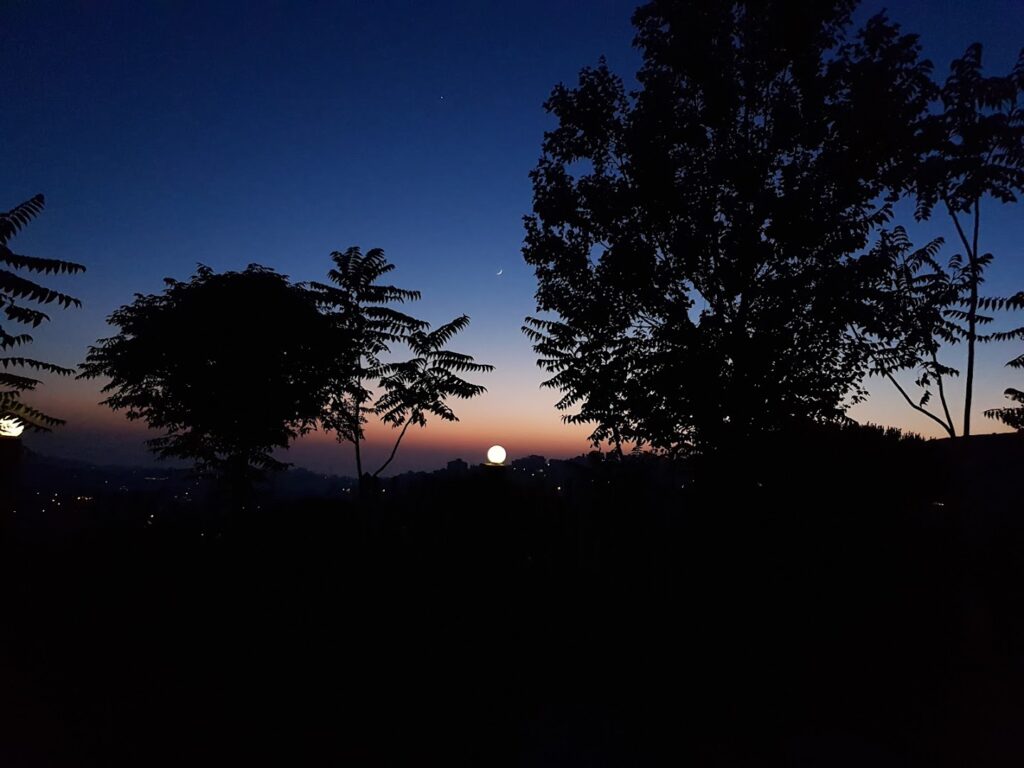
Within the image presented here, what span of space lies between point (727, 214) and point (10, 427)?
13606 mm

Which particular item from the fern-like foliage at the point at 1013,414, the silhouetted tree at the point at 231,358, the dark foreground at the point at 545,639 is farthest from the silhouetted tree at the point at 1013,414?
the silhouetted tree at the point at 231,358

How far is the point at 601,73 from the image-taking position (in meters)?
12.8

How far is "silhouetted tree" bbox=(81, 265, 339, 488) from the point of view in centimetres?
1279

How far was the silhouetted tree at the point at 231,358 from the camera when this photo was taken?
1279cm

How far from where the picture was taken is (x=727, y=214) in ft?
37.2

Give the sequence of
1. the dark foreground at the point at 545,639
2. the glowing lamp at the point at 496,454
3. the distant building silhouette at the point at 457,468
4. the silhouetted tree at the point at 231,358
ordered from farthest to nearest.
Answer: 1. the silhouetted tree at the point at 231,358
2. the distant building silhouette at the point at 457,468
3. the glowing lamp at the point at 496,454
4. the dark foreground at the point at 545,639

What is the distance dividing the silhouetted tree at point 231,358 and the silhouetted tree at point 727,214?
6757mm

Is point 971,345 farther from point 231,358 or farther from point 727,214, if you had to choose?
point 231,358

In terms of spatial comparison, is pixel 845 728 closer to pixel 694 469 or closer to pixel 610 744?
pixel 610 744

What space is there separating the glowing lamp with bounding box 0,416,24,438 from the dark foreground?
5.07ft

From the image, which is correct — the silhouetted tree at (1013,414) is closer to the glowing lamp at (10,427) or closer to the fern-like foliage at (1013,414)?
the fern-like foliage at (1013,414)

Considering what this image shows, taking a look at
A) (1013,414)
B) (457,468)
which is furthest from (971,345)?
(457,468)

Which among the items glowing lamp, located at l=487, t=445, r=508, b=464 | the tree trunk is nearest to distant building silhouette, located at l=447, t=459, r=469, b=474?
glowing lamp, located at l=487, t=445, r=508, b=464

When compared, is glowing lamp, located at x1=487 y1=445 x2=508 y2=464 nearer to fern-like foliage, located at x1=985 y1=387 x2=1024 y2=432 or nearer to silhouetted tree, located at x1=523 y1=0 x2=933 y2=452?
silhouetted tree, located at x1=523 y1=0 x2=933 y2=452
